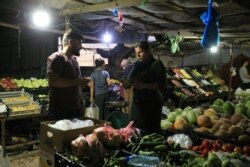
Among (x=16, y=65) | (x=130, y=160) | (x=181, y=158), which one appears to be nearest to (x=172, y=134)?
(x=181, y=158)

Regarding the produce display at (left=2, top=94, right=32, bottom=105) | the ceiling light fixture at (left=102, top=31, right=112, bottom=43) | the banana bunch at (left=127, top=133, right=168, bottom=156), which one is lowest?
the banana bunch at (left=127, top=133, right=168, bottom=156)

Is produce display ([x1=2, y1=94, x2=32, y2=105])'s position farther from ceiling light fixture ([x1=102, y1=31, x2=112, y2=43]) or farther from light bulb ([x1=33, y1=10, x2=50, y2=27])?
ceiling light fixture ([x1=102, y1=31, x2=112, y2=43])

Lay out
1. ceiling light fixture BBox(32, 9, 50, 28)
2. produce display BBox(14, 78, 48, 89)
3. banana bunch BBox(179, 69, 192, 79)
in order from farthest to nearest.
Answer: banana bunch BBox(179, 69, 192, 79) → produce display BBox(14, 78, 48, 89) → ceiling light fixture BBox(32, 9, 50, 28)

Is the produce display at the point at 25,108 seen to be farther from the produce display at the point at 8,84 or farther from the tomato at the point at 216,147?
the tomato at the point at 216,147

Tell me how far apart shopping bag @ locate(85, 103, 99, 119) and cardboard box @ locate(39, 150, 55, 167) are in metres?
5.07

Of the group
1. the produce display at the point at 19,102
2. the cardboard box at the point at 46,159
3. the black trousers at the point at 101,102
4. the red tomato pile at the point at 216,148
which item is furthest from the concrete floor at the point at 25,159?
the red tomato pile at the point at 216,148

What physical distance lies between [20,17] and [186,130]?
4.53 meters

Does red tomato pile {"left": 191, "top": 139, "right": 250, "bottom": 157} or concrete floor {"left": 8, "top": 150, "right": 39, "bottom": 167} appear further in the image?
concrete floor {"left": 8, "top": 150, "right": 39, "bottom": 167}

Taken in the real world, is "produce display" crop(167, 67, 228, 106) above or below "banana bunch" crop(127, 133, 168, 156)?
above

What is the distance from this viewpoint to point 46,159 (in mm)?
3674

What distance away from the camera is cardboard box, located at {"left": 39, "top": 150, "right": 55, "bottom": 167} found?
11.6 ft

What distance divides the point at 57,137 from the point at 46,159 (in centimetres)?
44

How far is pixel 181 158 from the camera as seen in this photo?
11.1 ft

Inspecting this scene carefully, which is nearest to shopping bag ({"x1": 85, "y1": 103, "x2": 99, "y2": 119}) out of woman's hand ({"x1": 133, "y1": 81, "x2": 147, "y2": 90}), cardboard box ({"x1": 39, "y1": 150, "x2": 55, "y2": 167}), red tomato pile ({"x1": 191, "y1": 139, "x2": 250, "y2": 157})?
woman's hand ({"x1": 133, "y1": 81, "x2": 147, "y2": 90})
